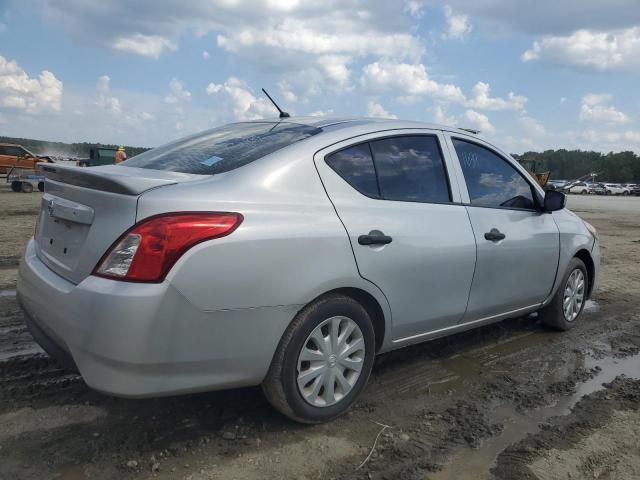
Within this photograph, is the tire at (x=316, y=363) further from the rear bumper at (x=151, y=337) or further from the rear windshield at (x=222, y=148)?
the rear windshield at (x=222, y=148)

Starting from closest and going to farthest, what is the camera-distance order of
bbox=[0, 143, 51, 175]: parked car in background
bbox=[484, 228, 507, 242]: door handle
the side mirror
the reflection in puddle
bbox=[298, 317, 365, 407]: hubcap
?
bbox=[298, 317, 365, 407]: hubcap
bbox=[484, 228, 507, 242]: door handle
the side mirror
the reflection in puddle
bbox=[0, 143, 51, 175]: parked car in background

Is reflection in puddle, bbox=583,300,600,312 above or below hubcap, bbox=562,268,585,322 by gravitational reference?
below

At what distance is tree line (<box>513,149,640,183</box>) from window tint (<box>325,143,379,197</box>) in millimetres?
95976

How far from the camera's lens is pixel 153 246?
2414 millimetres

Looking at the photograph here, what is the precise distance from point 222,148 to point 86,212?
0.93 meters

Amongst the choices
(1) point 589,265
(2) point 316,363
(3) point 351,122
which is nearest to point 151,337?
(2) point 316,363

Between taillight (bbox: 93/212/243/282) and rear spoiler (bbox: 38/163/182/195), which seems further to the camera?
rear spoiler (bbox: 38/163/182/195)

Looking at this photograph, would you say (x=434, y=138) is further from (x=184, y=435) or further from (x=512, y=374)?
(x=184, y=435)

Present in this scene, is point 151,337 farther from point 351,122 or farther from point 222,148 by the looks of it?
point 351,122

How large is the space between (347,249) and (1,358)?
262cm

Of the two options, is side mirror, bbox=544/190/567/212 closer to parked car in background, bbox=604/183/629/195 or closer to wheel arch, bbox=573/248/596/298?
wheel arch, bbox=573/248/596/298

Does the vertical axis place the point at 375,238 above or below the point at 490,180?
below

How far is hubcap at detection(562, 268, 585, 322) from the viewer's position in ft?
16.3

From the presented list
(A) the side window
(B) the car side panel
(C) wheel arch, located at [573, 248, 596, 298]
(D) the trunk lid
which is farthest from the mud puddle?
(D) the trunk lid
